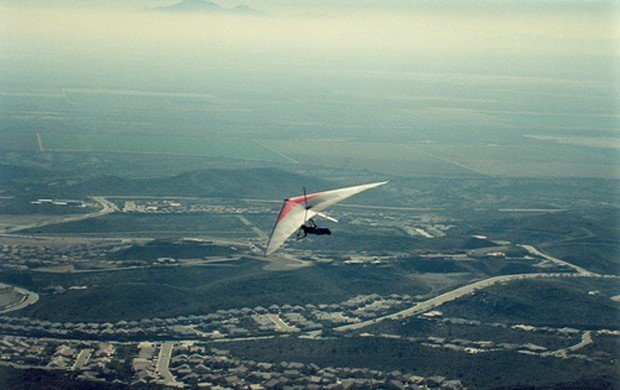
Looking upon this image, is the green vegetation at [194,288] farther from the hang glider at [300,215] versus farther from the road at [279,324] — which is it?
the hang glider at [300,215]

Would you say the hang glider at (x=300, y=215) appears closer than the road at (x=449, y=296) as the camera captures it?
Yes

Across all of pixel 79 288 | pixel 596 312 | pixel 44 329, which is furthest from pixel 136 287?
pixel 596 312

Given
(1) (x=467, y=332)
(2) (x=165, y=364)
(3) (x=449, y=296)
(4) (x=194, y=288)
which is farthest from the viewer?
(3) (x=449, y=296)

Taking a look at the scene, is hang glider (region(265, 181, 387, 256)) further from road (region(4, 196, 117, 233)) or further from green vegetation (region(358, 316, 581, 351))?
road (region(4, 196, 117, 233))

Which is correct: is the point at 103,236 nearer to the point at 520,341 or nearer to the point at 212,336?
the point at 212,336

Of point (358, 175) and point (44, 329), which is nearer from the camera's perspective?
point (44, 329)

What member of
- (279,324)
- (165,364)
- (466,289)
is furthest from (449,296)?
(165,364)

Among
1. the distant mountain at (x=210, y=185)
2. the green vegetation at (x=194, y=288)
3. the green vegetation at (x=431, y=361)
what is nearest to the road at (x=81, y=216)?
the distant mountain at (x=210, y=185)

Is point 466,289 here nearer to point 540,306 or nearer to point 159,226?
point 540,306
